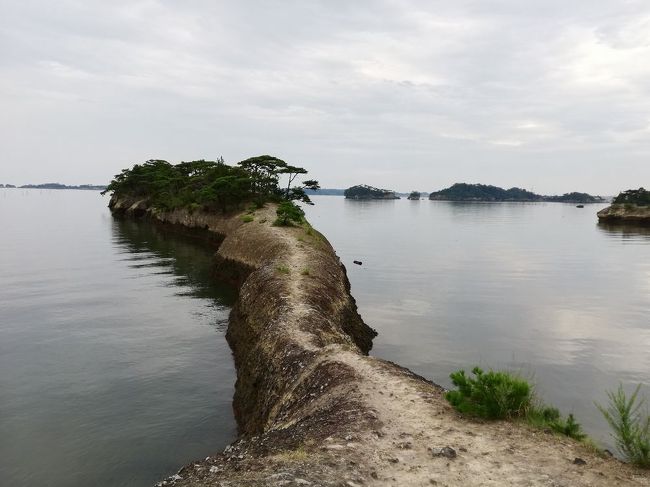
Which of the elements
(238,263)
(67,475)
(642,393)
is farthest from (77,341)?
(642,393)

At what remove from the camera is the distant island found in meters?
127

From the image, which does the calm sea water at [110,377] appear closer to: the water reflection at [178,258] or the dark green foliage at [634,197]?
the water reflection at [178,258]

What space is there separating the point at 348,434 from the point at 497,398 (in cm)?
349

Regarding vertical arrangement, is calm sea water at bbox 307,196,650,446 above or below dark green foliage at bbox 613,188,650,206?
below

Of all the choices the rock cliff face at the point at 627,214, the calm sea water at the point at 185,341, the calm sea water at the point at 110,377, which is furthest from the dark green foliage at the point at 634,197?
the calm sea water at the point at 110,377

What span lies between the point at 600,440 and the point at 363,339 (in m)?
11.4

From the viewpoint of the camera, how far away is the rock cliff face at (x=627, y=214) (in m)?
126

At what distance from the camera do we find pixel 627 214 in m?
132

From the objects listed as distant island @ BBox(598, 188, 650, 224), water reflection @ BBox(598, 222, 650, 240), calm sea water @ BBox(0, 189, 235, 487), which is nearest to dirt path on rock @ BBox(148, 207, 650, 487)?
calm sea water @ BBox(0, 189, 235, 487)

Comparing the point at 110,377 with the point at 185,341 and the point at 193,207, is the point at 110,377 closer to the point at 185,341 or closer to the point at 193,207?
the point at 185,341

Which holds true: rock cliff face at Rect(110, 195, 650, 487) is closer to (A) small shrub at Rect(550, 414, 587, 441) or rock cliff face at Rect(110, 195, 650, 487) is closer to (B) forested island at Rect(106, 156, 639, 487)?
(B) forested island at Rect(106, 156, 639, 487)

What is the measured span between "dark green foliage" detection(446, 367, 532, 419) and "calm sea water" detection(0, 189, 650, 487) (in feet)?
24.8

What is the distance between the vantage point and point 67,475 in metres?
12.5

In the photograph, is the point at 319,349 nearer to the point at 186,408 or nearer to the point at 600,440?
the point at 186,408
